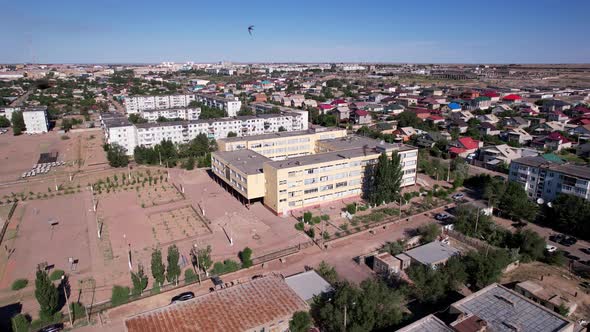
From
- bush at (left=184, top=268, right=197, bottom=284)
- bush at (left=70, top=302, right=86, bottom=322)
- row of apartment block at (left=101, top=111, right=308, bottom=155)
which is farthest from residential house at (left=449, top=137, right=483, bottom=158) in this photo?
bush at (left=70, top=302, right=86, bottom=322)

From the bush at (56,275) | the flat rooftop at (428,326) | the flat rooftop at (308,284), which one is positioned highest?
the flat rooftop at (428,326)

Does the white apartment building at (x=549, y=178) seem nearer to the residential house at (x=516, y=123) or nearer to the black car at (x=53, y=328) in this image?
the residential house at (x=516, y=123)

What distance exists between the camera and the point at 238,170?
74.1ft

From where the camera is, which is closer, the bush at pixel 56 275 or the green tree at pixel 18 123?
the bush at pixel 56 275

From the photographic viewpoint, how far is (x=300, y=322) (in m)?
10.8

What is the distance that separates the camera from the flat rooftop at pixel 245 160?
2259cm

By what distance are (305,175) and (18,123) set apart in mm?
40580

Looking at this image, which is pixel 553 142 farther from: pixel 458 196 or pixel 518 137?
pixel 458 196

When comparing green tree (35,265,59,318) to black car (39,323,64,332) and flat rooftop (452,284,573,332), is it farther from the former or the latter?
flat rooftop (452,284,573,332)

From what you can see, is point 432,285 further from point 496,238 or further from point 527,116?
point 527,116

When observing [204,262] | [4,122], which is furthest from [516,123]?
[4,122]

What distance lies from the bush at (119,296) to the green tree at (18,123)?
4060cm

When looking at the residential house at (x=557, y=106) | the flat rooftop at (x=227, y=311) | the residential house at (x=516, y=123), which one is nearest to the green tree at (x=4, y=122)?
the flat rooftop at (x=227, y=311)

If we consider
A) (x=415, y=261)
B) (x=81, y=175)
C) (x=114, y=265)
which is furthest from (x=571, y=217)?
(x=81, y=175)
